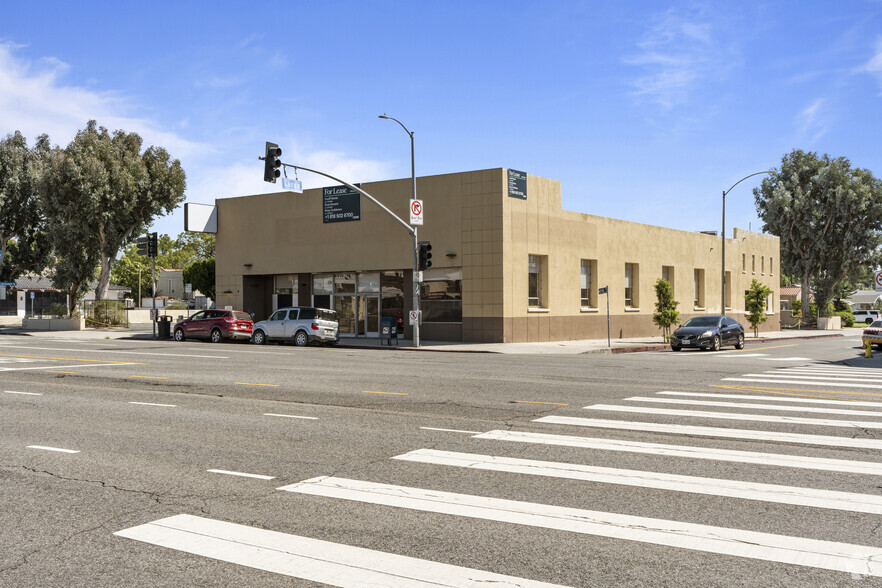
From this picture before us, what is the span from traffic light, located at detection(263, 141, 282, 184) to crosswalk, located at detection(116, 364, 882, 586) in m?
14.2

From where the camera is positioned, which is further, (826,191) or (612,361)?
(826,191)

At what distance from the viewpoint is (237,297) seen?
4078 centimetres

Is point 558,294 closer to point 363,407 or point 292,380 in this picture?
point 292,380

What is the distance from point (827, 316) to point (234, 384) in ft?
204

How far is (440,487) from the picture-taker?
6.68 m

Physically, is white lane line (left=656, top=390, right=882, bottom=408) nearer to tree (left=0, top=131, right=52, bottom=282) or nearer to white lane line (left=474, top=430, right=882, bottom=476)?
white lane line (left=474, top=430, right=882, bottom=476)

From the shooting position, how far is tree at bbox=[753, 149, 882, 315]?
205ft

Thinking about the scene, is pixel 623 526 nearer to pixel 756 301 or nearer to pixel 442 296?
pixel 442 296

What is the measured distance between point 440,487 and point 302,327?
83.6ft

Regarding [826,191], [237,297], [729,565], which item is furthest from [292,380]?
[826,191]

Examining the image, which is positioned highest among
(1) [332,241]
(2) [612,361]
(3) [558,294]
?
(1) [332,241]

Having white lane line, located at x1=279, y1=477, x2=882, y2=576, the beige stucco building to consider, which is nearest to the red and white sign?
the beige stucco building

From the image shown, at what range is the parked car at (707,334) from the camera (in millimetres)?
29812

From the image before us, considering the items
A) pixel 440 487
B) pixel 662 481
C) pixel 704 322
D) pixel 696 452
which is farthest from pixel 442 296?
pixel 440 487
